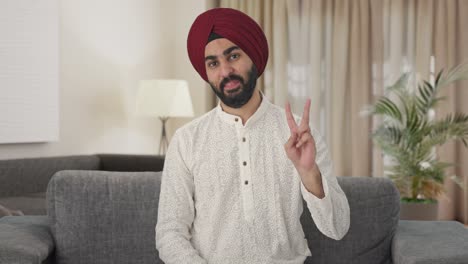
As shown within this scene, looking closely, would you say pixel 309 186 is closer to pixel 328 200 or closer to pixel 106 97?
pixel 328 200

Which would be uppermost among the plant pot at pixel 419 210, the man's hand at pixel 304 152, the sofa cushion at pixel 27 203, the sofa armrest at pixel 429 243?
the man's hand at pixel 304 152

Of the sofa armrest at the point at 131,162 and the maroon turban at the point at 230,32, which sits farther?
the sofa armrest at the point at 131,162

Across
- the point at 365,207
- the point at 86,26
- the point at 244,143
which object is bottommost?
the point at 365,207

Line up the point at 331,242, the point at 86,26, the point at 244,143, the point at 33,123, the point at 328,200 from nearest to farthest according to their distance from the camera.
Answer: the point at 328,200, the point at 244,143, the point at 331,242, the point at 33,123, the point at 86,26

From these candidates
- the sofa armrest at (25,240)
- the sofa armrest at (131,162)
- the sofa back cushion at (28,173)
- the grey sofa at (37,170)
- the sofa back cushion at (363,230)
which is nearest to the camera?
the sofa armrest at (25,240)

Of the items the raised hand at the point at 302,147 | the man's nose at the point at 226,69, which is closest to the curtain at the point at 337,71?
the man's nose at the point at 226,69

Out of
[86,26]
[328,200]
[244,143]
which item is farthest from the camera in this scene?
[86,26]

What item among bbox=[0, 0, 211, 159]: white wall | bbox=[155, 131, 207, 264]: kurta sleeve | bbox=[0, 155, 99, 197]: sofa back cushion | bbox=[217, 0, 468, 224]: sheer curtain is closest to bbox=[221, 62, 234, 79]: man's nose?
bbox=[155, 131, 207, 264]: kurta sleeve

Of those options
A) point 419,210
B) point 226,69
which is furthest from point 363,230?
point 419,210

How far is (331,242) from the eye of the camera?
2.27 metres

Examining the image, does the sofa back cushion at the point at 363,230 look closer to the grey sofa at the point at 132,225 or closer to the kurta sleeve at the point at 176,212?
the grey sofa at the point at 132,225

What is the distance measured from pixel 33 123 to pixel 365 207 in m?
3.06

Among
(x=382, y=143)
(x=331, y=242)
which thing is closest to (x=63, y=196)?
(x=331, y=242)

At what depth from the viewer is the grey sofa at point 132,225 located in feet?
7.47
